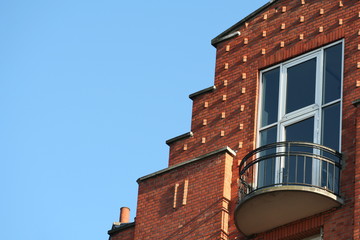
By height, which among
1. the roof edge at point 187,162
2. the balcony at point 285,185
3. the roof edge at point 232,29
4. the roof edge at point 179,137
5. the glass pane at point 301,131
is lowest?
the balcony at point 285,185

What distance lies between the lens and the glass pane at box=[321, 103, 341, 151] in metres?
20.8

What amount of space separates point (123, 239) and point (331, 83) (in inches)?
204

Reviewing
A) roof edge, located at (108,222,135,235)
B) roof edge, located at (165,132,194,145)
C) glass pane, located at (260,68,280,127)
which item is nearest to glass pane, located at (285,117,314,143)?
glass pane, located at (260,68,280,127)

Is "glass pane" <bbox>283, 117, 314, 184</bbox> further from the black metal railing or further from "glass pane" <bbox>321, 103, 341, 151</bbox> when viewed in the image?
"glass pane" <bbox>321, 103, 341, 151</bbox>

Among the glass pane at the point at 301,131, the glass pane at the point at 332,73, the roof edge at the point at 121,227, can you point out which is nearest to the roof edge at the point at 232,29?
the glass pane at the point at 332,73

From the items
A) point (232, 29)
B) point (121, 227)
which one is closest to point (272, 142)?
point (232, 29)

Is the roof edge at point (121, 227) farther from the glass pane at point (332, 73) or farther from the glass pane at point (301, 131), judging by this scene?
the glass pane at point (332, 73)

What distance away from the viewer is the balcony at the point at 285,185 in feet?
65.2

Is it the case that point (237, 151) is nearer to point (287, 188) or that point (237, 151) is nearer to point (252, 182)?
point (252, 182)

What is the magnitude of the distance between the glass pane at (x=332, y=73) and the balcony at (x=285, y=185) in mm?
1215

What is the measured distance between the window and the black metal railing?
0.7 inches

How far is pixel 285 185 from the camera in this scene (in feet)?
66.0

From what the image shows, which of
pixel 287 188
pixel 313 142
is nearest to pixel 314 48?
pixel 313 142

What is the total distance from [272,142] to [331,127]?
51.7 inches
